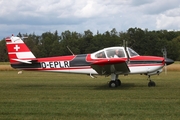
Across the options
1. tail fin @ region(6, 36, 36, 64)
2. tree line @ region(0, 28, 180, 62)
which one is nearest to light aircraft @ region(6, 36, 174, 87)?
tail fin @ region(6, 36, 36, 64)

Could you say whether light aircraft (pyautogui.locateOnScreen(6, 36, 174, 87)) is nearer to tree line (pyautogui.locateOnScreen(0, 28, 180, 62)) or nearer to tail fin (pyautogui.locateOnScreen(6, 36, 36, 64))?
tail fin (pyautogui.locateOnScreen(6, 36, 36, 64))

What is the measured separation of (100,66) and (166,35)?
7421cm

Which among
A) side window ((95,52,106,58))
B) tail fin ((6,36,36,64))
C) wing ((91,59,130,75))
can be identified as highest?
tail fin ((6,36,36,64))

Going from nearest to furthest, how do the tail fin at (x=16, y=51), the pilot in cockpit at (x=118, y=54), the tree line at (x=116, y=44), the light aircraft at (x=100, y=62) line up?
the light aircraft at (x=100, y=62), the pilot in cockpit at (x=118, y=54), the tail fin at (x=16, y=51), the tree line at (x=116, y=44)

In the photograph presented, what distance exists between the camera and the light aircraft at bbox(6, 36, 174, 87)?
13.5 m

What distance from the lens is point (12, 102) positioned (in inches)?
374

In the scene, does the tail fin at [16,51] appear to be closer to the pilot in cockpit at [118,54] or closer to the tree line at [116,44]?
the pilot in cockpit at [118,54]

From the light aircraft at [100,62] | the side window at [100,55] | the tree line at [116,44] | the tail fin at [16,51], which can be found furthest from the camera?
the tree line at [116,44]

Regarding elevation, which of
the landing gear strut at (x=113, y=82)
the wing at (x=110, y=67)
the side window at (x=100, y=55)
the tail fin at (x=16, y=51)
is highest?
the tail fin at (x=16, y=51)

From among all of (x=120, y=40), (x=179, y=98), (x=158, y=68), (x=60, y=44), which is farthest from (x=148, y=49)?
(x=179, y=98)

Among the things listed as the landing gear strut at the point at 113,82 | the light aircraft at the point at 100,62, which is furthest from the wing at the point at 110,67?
the landing gear strut at the point at 113,82

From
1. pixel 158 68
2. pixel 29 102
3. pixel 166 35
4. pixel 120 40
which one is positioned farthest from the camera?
pixel 166 35

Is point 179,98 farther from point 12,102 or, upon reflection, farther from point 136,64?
point 12,102

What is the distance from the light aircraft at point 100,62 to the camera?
44.2ft
